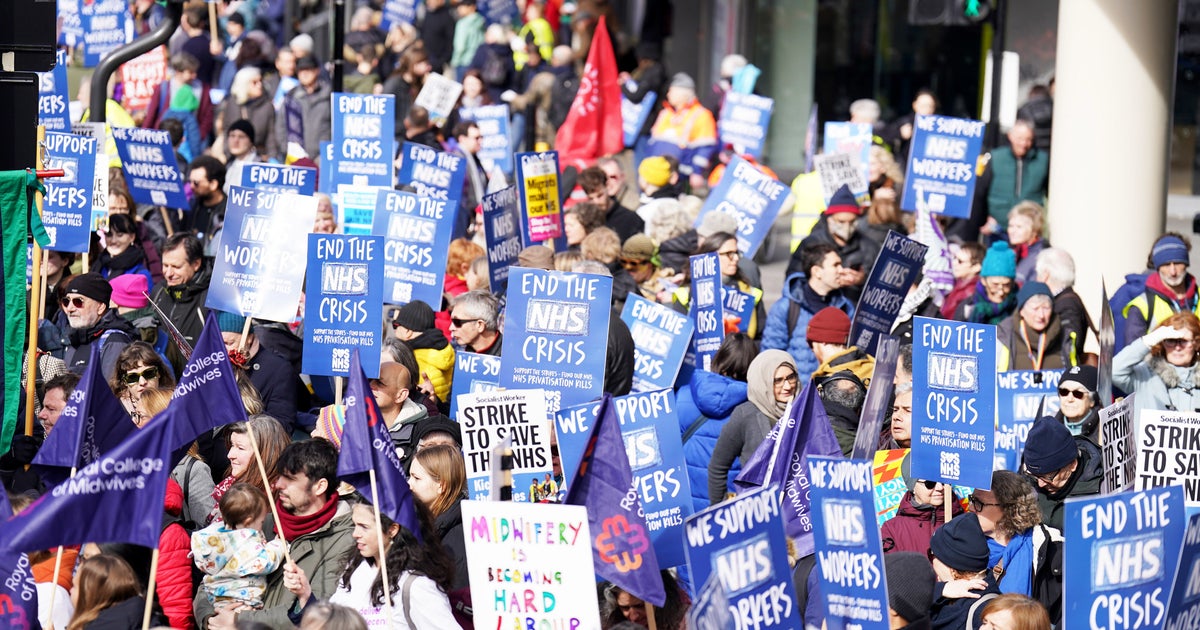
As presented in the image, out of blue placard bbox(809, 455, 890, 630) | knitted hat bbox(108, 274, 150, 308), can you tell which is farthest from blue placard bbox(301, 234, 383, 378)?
blue placard bbox(809, 455, 890, 630)

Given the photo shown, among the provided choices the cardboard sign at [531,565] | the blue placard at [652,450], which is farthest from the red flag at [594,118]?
the cardboard sign at [531,565]

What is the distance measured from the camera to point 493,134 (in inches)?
704

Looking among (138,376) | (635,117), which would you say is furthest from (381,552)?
(635,117)

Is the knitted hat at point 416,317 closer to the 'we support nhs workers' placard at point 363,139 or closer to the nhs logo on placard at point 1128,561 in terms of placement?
the 'we support nhs workers' placard at point 363,139

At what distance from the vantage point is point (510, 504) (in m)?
6.19

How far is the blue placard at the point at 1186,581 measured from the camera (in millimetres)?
6090

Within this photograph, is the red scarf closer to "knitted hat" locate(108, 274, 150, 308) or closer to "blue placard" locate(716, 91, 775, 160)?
"knitted hat" locate(108, 274, 150, 308)

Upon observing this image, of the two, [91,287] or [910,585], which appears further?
[91,287]

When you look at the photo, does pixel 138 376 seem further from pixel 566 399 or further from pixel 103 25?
pixel 103 25

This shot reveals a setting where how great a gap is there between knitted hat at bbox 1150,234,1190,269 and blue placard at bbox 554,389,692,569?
15.9ft

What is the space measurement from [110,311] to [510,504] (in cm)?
478

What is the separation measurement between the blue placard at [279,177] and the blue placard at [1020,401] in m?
4.99

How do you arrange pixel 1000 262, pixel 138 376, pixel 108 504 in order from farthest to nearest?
1. pixel 1000 262
2. pixel 138 376
3. pixel 108 504

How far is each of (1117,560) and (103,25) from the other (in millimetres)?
14113
